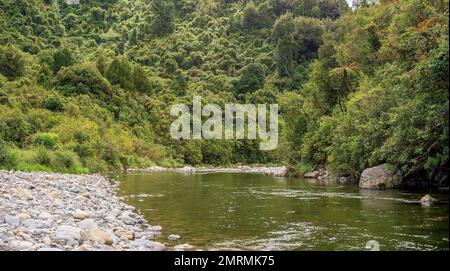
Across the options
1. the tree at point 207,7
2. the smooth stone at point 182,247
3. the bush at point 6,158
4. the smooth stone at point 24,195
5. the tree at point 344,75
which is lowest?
the smooth stone at point 182,247

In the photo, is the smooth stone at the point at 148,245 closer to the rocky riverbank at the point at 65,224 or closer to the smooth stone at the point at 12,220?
the rocky riverbank at the point at 65,224

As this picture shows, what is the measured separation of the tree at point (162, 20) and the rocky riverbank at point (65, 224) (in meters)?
129

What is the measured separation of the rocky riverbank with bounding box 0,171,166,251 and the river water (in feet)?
2.96

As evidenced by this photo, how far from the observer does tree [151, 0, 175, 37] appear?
470 feet

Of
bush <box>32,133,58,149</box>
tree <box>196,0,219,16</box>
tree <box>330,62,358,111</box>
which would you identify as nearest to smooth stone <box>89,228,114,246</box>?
tree <box>330,62,358,111</box>

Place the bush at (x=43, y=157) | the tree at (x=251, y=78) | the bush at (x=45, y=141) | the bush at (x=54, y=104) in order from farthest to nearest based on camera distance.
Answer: the tree at (x=251, y=78) → the bush at (x=54, y=104) → the bush at (x=45, y=141) → the bush at (x=43, y=157)

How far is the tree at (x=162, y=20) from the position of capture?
143 m

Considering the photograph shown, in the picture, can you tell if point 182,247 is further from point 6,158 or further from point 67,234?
point 6,158

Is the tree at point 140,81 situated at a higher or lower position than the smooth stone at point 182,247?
higher

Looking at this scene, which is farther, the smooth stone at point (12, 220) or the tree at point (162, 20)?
the tree at point (162, 20)

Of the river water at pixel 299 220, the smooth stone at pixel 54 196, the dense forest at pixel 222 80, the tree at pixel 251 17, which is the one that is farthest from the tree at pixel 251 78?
the smooth stone at pixel 54 196

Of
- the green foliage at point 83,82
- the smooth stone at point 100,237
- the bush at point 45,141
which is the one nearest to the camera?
the smooth stone at point 100,237

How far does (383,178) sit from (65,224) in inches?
785
